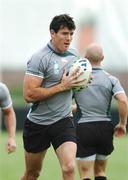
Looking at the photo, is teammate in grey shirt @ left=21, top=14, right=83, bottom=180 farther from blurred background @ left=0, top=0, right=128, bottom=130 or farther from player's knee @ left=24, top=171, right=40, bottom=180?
blurred background @ left=0, top=0, right=128, bottom=130

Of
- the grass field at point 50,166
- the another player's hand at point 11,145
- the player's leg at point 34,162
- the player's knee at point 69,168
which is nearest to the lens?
the another player's hand at point 11,145

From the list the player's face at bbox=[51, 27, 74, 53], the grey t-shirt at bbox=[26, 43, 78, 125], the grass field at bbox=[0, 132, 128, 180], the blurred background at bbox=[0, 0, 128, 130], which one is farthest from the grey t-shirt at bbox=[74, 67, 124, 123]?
the blurred background at bbox=[0, 0, 128, 130]

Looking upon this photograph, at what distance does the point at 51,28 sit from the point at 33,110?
96cm

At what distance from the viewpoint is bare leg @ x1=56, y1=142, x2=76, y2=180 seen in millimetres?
10547

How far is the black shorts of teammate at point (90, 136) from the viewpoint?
38.0 ft

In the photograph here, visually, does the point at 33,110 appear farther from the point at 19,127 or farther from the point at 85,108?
the point at 19,127

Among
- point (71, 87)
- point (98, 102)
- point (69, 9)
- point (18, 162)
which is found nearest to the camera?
point (71, 87)

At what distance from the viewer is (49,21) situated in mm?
23859

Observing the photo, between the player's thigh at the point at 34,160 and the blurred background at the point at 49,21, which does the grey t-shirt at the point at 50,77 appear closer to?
the player's thigh at the point at 34,160

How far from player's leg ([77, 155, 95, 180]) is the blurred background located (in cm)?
1144

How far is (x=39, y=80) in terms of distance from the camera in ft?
35.6

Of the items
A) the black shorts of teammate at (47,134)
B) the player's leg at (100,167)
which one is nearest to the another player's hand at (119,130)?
the player's leg at (100,167)

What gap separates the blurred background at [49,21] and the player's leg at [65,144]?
1187 centimetres

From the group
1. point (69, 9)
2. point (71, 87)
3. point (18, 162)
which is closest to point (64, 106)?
point (71, 87)
